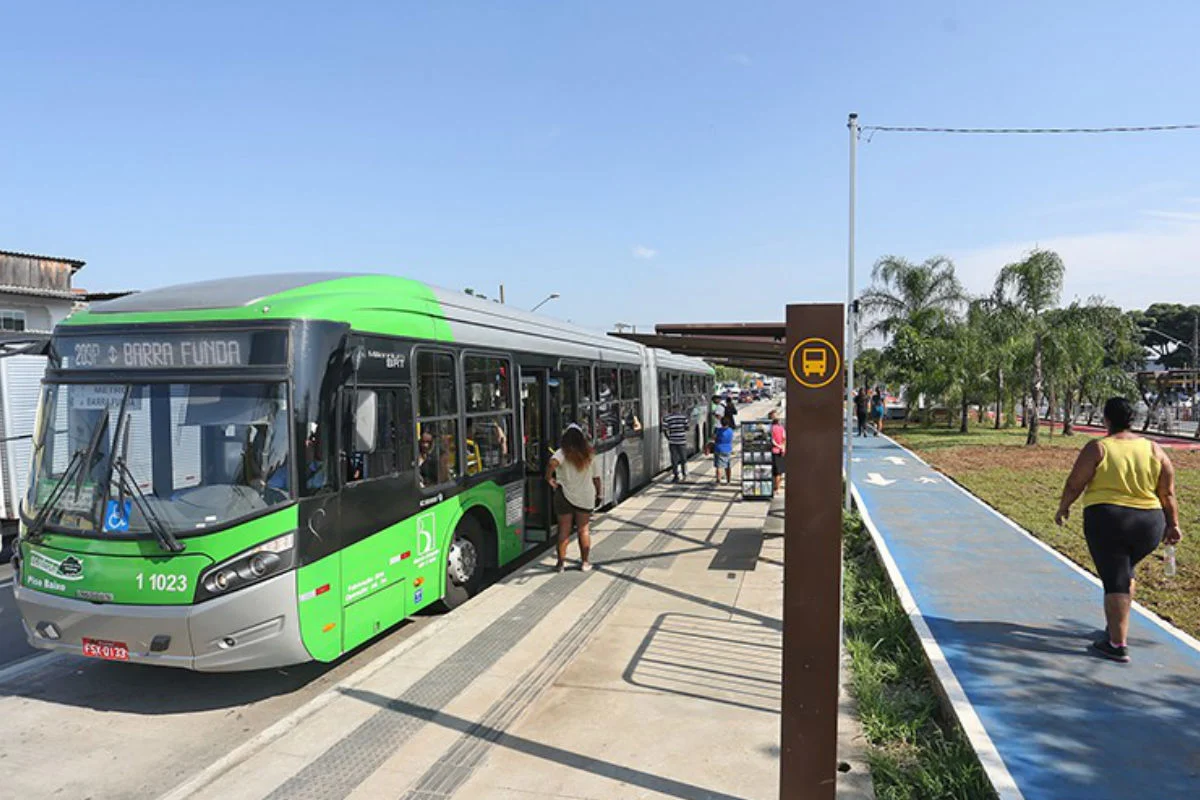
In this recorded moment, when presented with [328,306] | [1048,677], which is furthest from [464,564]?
[1048,677]

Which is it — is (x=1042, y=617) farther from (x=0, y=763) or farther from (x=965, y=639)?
(x=0, y=763)

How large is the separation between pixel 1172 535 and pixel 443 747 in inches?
209

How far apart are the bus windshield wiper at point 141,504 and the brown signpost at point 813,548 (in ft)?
12.5

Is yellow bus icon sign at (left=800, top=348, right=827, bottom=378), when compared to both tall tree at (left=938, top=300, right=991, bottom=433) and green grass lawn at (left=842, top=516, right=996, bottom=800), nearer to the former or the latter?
green grass lawn at (left=842, top=516, right=996, bottom=800)

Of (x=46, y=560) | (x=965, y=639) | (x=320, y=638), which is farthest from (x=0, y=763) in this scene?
(x=965, y=639)

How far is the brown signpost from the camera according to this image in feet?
11.4

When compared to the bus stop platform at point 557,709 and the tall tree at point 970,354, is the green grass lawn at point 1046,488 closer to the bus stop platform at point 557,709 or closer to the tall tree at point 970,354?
the tall tree at point 970,354

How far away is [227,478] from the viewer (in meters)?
5.05

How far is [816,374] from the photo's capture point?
3506 mm

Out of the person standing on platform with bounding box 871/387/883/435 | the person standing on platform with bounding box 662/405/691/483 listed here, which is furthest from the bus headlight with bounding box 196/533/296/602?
the person standing on platform with bounding box 871/387/883/435

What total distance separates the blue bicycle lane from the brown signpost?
43.9 inches

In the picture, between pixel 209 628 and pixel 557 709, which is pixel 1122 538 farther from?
pixel 209 628

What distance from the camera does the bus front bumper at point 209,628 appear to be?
193 inches

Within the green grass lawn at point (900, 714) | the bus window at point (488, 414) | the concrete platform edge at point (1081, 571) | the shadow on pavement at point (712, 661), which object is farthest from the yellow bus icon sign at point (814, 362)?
the concrete platform edge at point (1081, 571)
